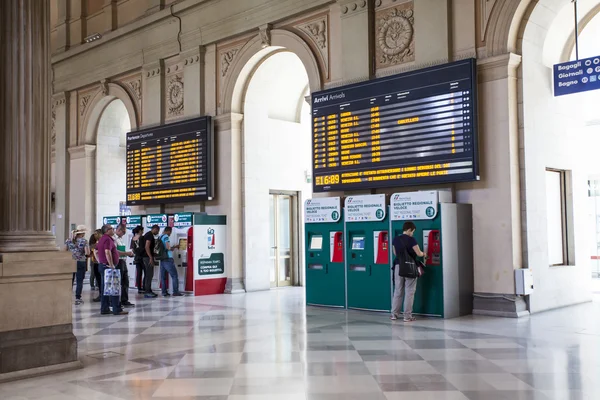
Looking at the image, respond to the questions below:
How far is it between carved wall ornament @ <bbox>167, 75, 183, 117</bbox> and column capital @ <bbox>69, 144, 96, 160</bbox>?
168 inches

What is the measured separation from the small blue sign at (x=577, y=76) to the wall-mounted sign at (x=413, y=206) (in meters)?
3.05

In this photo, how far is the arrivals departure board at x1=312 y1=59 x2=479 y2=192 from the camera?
9914 millimetres

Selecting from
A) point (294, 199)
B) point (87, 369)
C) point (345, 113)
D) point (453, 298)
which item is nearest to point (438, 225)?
point (453, 298)

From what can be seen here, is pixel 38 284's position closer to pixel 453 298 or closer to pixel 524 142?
pixel 453 298

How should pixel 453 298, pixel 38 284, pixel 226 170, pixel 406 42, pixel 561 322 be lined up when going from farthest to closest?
pixel 226 170 < pixel 406 42 < pixel 453 298 < pixel 561 322 < pixel 38 284

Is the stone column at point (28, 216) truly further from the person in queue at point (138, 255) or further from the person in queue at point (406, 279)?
the person in queue at point (138, 255)

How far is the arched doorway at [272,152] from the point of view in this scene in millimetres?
14273

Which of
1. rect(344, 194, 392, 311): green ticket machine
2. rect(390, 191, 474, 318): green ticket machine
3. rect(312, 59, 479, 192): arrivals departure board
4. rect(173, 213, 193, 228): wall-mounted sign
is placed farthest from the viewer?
rect(173, 213, 193, 228): wall-mounted sign

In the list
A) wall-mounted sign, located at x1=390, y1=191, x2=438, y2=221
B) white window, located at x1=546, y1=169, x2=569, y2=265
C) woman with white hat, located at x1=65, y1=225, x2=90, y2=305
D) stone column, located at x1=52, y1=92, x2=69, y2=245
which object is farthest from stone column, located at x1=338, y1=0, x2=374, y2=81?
→ stone column, located at x1=52, y1=92, x2=69, y2=245

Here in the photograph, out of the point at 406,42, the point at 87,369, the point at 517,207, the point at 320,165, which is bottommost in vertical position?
the point at 87,369

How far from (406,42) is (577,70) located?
2885 millimetres

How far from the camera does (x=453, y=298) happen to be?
967 centimetres

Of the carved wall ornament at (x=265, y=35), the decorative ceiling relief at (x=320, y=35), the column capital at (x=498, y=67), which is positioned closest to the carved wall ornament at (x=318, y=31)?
the decorative ceiling relief at (x=320, y=35)

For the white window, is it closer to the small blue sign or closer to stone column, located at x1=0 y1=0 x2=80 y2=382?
the small blue sign
